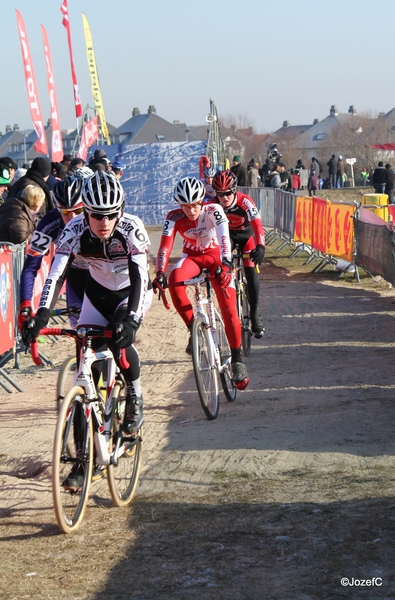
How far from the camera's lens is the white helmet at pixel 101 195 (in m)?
5.02

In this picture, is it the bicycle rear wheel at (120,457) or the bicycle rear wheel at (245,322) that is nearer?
the bicycle rear wheel at (120,457)

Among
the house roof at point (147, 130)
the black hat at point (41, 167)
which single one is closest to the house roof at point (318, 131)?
the house roof at point (147, 130)

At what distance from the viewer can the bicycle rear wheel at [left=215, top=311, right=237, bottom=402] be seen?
7898 millimetres

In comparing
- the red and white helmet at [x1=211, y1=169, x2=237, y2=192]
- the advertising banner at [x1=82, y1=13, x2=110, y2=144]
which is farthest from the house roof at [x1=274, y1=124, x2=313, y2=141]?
the red and white helmet at [x1=211, y1=169, x2=237, y2=192]

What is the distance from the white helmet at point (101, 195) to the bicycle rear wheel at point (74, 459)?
106 cm

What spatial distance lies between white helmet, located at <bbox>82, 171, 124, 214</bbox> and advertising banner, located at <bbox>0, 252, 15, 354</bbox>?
4.09 meters

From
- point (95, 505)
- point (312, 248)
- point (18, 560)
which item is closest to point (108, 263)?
point (95, 505)

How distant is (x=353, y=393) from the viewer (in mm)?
8023

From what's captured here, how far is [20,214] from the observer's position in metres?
10.2

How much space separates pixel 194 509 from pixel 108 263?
1.63 m

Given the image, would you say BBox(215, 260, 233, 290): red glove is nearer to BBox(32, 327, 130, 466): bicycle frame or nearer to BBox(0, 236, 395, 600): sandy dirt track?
BBox(0, 236, 395, 600): sandy dirt track

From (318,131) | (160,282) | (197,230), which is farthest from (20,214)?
(318,131)

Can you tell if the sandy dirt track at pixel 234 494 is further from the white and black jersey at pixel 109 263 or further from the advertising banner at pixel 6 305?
the white and black jersey at pixel 109 263

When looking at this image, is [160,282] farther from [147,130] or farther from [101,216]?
[147,130]
